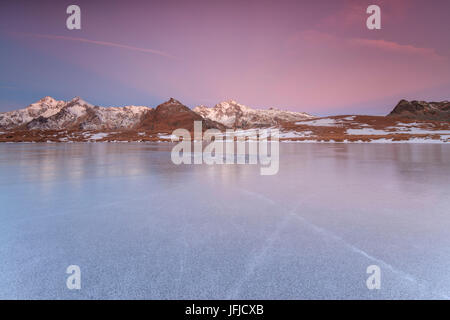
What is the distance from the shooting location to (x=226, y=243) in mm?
4121

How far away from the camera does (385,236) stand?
171 inches

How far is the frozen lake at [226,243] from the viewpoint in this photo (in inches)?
115

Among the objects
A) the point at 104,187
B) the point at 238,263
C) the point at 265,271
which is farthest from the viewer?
the point at 104,187

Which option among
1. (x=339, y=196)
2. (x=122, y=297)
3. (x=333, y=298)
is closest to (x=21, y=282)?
(x=122, y=297)

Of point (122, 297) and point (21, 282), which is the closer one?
point (122, 297)

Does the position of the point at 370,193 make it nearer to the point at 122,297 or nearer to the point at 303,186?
the point at 303,186

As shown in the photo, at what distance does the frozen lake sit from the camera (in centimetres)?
293

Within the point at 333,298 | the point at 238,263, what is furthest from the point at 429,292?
the point at 238,263

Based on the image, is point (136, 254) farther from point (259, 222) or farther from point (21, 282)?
point (259, 222)

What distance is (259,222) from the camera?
520 centimetres
